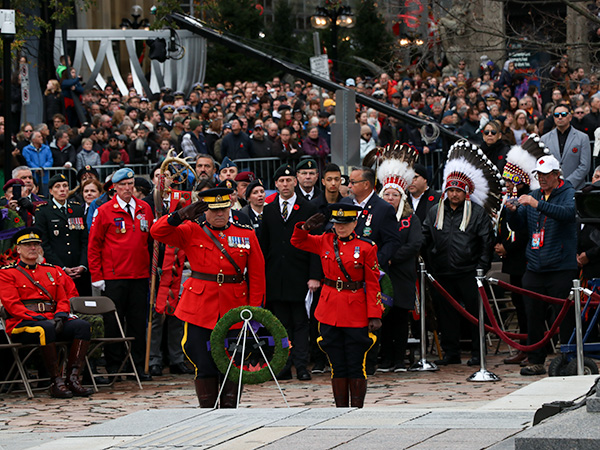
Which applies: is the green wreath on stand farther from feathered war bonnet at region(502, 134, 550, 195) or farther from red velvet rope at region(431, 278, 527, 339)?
feathered war bonnet at region(502, 134, 550, 195)

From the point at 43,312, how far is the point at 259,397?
95.9 inches

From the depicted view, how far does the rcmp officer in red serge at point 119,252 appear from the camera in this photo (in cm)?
1273

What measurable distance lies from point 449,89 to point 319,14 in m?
3.46

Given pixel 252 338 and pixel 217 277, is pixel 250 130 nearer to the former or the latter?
pixel 217 277

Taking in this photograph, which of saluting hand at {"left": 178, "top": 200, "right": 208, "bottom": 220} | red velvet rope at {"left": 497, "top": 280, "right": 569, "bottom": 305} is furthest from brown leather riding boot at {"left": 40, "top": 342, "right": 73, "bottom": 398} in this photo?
red velvet rope at {"left": 497, "top": 280, "right": 569, "bottom": 305}

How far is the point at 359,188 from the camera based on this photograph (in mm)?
12383

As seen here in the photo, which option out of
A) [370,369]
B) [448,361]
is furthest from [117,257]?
[448,361]

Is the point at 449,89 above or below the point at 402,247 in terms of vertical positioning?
above

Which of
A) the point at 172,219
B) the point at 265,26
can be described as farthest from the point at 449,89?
the point at 265,26

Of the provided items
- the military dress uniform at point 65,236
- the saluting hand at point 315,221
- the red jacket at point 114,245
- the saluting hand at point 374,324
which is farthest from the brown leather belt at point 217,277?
the military dress uniform at point 65,236

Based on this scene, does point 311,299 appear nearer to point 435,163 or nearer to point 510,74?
point 435,163

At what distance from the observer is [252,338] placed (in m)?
9.36

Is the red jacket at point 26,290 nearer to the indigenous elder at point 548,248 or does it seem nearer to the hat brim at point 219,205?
the hat brim at point 219,205

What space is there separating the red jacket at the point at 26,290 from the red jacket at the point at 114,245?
0.81m
